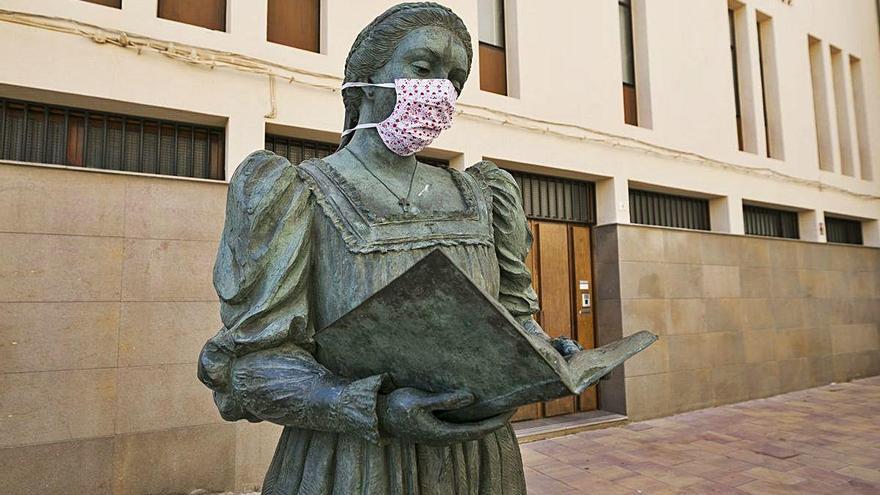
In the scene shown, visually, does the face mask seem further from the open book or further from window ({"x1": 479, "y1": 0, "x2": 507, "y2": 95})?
window ({"x1": 479, "y1": 0, "x2": 507, "y2": 95})

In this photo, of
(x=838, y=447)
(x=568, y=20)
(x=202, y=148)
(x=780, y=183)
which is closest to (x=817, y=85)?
(x=780, y=183)

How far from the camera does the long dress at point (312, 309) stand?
1.07 m

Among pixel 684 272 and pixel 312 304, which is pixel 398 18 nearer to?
pixel 312 304

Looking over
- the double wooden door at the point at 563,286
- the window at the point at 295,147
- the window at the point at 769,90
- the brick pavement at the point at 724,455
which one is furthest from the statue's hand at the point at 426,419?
the window at the point at 769,90

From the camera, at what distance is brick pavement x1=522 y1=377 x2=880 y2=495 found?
4.52m

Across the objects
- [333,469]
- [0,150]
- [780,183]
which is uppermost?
[780,183]

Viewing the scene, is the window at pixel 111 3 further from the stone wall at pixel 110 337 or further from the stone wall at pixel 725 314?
the stone wall at pixel 725 314

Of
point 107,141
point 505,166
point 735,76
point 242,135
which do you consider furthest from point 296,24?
point 735,76

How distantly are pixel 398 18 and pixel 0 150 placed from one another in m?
4.00

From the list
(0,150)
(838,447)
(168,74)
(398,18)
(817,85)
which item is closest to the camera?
(398,18)

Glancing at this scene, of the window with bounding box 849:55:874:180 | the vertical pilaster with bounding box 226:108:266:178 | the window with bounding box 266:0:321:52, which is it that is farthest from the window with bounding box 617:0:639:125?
the window with bounding box 849:55:874:180

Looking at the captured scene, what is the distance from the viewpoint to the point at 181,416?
4129 millimetres

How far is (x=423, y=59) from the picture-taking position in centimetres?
128

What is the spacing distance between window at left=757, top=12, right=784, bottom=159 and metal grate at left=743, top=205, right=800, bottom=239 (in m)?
0.93
